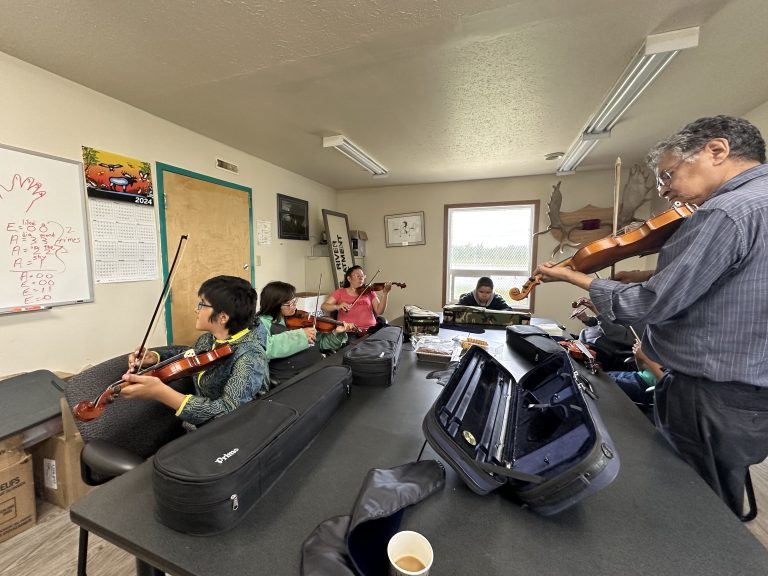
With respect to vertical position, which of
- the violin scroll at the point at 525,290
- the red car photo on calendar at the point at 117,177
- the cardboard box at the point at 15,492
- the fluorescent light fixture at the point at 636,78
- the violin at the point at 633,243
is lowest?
the cardboard box at the point at 15,492

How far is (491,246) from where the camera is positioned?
449 cm

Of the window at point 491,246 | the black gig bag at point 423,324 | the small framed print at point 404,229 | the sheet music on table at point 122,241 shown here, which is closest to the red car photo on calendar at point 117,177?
the sheet music on table at point 122,241

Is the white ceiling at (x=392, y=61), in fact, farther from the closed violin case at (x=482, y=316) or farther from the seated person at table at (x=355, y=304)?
the closed violin case at (x=482, y=316)

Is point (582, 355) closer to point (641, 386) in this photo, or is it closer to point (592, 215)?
point (641, 386)

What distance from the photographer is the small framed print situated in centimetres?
468

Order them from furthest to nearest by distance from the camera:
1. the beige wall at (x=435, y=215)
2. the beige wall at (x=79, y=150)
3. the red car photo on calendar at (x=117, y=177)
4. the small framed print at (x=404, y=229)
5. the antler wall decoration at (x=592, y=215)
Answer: the small framed print at (x=404, y=229)
the beige wall at (x=435, y=215)
the antler wall decoration at (x=592, y=215)
the red car photo on calendar at (x=117, y=177)
the beige wall at (x=79, y=150)

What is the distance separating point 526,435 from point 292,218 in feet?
12.2

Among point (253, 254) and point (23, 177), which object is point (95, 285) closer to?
point (23, 177)

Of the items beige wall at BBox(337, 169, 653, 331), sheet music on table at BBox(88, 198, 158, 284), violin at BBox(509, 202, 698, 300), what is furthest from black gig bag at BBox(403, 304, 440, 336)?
beige wall at BBox(337, 169, 653, 331)

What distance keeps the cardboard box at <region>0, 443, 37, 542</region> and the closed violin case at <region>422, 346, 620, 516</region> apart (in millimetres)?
2096

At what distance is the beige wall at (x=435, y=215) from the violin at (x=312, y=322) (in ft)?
8.28

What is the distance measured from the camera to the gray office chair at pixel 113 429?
92cm

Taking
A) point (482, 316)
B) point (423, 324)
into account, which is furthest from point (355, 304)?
point (482, 316)

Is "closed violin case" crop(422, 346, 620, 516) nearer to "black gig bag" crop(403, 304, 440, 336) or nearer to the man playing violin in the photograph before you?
the man playing violin
